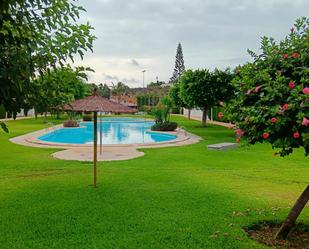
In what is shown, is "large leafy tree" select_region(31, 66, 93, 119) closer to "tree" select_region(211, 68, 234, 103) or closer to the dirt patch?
the dirt patch

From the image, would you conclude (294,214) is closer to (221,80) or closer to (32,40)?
(32,40)

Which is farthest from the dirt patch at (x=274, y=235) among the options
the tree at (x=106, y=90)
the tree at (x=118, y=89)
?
the tree at (x=106, y=90)

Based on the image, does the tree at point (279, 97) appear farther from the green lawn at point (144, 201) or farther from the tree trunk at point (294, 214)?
the green lawn at point (144, 201)

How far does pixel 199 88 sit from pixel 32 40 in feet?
71.3

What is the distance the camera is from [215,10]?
1856cm

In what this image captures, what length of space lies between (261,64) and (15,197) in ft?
19.3

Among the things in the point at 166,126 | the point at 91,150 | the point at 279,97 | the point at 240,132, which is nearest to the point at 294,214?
the point at 240,132

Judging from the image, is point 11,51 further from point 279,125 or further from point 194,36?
point 194,36

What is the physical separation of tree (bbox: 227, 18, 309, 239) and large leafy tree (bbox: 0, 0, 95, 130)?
231 centimetres

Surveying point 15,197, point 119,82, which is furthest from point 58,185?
point 119,82

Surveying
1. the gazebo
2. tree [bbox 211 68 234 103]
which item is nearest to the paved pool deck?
the gazebo

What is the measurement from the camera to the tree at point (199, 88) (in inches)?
979

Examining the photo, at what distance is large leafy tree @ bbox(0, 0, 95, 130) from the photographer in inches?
127

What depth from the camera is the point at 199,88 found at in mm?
25016
